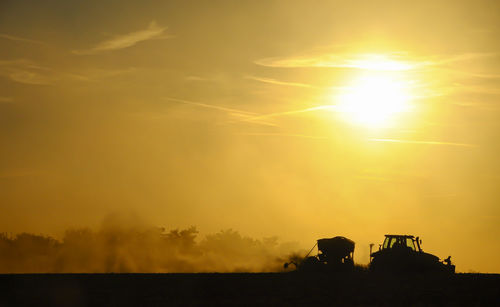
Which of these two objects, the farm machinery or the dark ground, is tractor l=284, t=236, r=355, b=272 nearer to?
the farm machinery

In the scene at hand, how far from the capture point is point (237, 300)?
3241cm

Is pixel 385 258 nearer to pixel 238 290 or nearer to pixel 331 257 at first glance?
pixel 331 257

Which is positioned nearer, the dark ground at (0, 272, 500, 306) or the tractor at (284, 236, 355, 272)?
the dark ground at (0, 272, 500, 306)

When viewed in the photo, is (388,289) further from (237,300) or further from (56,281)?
(56,281)

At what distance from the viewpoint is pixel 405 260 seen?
4684 centimetres

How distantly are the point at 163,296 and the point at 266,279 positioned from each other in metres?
9.65

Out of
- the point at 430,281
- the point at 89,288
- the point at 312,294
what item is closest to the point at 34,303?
the point at 89,288

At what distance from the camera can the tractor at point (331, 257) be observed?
49031 mm

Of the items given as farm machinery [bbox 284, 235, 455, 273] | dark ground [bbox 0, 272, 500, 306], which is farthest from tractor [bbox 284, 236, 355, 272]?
dark ground [bbox 0, 272, 500, 306]

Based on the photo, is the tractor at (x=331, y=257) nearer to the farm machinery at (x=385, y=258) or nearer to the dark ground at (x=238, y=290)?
the farm machinery at (x=385, y=258)

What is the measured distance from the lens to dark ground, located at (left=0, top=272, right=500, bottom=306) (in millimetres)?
32000

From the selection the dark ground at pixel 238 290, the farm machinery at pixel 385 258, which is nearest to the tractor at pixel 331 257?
the farm machinery at pixel 385 258

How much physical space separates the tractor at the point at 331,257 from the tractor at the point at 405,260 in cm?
231

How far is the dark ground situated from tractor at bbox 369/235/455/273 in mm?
2994
